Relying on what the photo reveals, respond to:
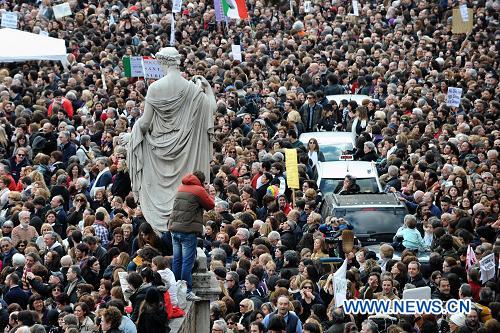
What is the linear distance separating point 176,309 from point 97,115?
15.1 m

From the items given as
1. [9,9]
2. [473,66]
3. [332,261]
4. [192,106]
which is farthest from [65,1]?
[192,106]

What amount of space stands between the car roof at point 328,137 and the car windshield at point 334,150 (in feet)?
0.52

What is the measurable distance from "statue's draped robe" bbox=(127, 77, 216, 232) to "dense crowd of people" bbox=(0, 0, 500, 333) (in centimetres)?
58

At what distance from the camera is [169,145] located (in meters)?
18.9

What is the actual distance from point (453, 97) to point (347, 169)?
4.49 meters

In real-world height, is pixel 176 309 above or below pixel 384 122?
above

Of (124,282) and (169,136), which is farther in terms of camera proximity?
(169,136)

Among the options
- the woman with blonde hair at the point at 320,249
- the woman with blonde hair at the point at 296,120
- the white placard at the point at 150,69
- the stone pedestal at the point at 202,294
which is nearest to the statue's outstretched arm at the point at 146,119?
the stone pedestal at the point at 202,294

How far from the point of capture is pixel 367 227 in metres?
25.4

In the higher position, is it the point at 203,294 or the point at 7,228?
the point at 203,294

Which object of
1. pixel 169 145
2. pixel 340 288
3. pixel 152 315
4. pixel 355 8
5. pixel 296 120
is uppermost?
pixel 169 145

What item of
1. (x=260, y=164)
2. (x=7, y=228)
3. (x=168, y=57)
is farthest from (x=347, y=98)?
(x=168, y=57)

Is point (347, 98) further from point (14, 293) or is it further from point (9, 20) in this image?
point (14, 293)

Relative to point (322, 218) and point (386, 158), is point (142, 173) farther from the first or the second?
point (386, 158)
